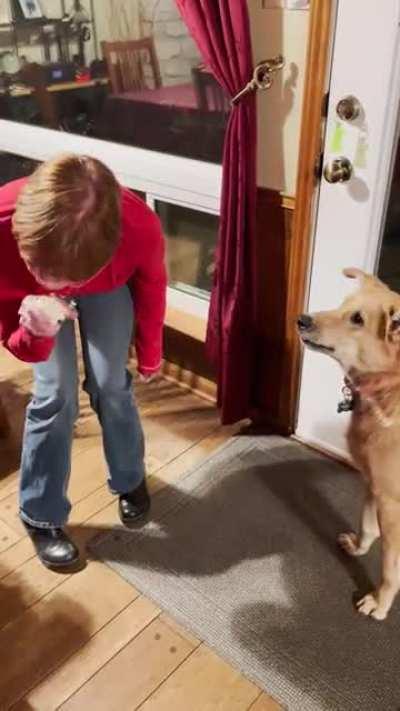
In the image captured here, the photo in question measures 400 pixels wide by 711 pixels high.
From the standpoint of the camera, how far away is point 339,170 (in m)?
1.60

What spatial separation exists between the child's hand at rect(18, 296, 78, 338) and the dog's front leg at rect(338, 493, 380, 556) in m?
0.88

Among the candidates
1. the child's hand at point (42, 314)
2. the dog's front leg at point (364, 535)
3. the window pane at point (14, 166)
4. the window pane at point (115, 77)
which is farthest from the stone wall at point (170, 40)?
the dog's front leg at point (364, 535)

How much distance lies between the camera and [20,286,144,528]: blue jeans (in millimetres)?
1372

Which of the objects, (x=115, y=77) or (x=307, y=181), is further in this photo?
(x=115, y=77)

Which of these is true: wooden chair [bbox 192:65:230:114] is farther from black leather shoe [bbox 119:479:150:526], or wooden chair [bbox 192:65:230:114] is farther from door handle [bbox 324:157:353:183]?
black leather shoe [bbox 119:479:150:526]

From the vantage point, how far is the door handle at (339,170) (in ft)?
5.23

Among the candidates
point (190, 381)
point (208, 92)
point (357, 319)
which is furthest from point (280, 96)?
point (190, 381)

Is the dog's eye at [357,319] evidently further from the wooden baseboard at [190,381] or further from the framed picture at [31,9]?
the framed picture at [31,9]

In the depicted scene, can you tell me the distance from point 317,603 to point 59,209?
1127 millimetres

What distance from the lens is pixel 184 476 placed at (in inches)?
74.8

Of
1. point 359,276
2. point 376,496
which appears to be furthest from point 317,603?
point 359,276

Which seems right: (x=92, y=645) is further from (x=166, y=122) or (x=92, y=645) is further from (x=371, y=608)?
(x=166, y=122)

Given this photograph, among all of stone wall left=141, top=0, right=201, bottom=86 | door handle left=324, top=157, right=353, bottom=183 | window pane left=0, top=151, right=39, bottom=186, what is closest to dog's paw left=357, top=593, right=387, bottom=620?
door handle left=324, top=157, right=353, bottom=183

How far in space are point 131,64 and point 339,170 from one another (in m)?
1.07
